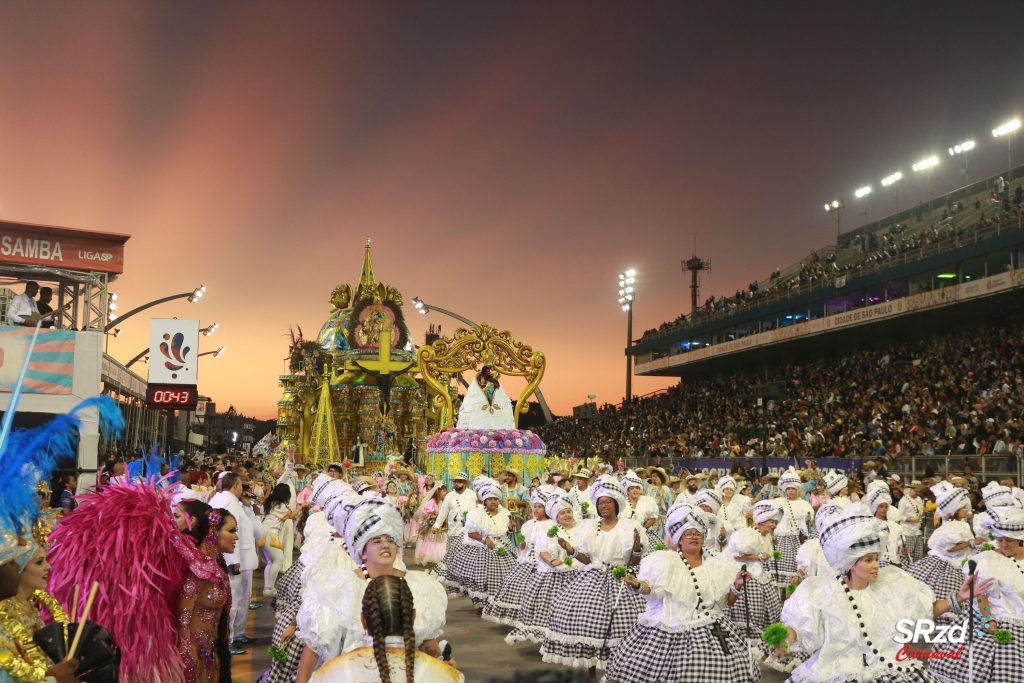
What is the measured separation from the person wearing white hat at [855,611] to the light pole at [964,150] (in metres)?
44.5

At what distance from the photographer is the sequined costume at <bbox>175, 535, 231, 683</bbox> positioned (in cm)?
649

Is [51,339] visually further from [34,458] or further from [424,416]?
[424,416]

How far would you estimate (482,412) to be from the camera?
71.1 ft

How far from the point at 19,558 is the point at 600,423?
162 feet

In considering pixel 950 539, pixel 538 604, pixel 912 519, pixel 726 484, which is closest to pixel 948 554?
pixel 950 539

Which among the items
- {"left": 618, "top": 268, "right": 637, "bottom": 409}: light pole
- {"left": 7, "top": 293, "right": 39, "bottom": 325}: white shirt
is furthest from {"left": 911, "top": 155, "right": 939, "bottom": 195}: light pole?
{"left": 7, "top": 293, "right": 39, "bottom": 325}: white shirt

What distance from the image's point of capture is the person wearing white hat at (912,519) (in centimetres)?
1695

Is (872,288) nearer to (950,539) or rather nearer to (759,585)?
(950,539)

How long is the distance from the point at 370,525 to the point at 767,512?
6.61 meters

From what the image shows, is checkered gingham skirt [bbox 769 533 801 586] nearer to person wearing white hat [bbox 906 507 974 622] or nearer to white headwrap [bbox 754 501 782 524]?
person wearing white hat [bbox 906 507 974 622]

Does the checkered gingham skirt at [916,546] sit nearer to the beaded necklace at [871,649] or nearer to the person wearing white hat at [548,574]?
the person wearing white hat at [548,574]

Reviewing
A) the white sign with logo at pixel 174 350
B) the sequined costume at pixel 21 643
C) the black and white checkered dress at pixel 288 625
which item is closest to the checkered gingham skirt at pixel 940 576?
the black and white checkered dress at pixel 288 625

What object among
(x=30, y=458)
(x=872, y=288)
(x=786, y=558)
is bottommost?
(x=786, y=558)

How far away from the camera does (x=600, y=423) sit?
5338 cm
